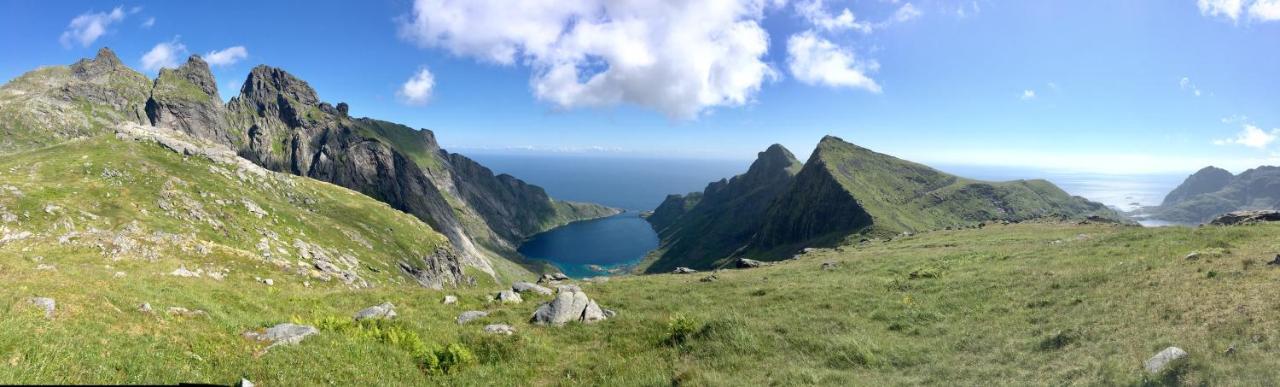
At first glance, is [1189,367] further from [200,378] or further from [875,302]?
[200,378]

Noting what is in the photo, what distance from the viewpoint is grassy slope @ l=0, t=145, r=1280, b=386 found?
11766 mm

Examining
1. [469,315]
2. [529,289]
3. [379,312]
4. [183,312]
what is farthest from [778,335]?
[183,312]

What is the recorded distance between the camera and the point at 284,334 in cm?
1566

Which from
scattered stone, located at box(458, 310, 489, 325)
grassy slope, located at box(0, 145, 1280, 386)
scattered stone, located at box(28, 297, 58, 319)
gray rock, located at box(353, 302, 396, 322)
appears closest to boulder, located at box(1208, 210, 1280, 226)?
grassy slope, located at box(0, 145, 1280, 386)

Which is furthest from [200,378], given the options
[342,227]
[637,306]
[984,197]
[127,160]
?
Answer: [984,197]

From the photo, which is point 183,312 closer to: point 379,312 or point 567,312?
point 379,312

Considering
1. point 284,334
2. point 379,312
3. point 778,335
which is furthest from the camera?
point 379,312

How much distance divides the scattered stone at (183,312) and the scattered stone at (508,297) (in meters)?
13.9

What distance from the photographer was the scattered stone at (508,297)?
2870 cm

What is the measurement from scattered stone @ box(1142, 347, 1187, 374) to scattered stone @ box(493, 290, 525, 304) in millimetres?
26163

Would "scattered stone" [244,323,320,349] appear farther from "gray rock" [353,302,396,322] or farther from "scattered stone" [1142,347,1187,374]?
"scattered stone" [1142,347,1187,374]

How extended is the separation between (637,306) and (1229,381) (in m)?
22.9

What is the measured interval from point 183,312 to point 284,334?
4477 millimetres

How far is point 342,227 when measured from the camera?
92.3 metres
